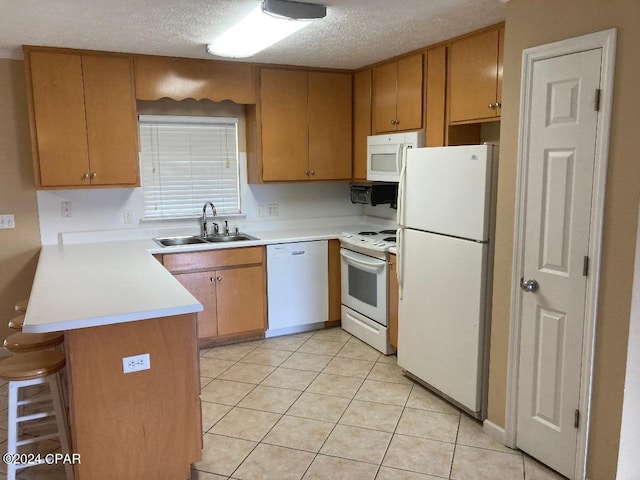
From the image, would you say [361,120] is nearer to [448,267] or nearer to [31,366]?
[448,267]

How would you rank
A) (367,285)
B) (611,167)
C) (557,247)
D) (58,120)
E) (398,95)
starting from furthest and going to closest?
(367,285) < (398,95) < (58,120) < (557,247) < (611,167)

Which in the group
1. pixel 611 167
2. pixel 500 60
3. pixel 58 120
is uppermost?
pixel 500 60

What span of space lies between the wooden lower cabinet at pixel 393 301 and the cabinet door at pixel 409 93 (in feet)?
3.31

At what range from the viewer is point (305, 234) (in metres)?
4.39

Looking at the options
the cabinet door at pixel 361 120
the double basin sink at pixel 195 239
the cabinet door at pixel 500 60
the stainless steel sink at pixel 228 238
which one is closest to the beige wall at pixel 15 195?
the double basin sink at pixel 195 239

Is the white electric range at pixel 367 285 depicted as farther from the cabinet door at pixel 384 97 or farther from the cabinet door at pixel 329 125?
the cabinet door at pixel 384 97

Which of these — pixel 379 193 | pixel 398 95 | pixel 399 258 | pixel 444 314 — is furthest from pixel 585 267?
pixel 379 193

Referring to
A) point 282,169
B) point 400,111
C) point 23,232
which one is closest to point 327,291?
point 282,169

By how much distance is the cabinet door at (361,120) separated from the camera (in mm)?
4289

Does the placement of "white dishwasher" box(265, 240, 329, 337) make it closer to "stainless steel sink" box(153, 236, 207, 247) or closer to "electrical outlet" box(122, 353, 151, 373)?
"stainless steel sink" box(153, 236, 207, 247)

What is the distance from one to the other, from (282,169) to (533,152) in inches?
93.5

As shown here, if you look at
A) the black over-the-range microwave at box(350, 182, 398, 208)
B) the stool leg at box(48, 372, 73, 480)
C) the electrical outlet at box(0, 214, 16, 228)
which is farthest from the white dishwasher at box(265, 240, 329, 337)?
the stool leg at box(48, 372, 73, 480)

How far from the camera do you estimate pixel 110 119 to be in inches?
145

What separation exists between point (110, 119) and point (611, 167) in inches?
127
